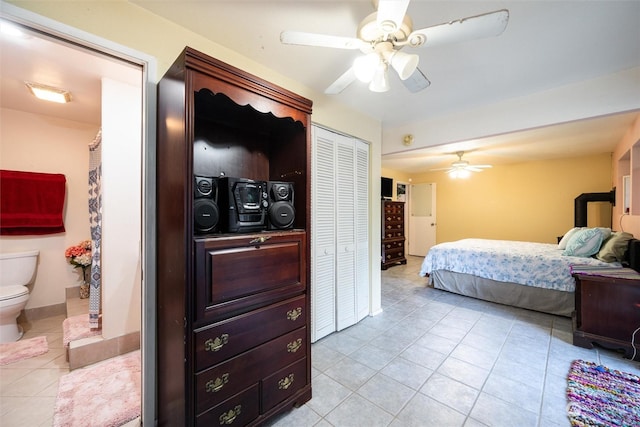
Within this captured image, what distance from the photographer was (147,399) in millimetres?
1363

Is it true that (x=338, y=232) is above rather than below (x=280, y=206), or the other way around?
below

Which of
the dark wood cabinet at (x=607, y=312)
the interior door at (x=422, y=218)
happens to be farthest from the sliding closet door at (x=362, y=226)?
the interior door at (x=422, y=218)

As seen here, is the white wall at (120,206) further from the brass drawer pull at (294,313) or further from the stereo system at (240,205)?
the brass drawer pull at (294,313)

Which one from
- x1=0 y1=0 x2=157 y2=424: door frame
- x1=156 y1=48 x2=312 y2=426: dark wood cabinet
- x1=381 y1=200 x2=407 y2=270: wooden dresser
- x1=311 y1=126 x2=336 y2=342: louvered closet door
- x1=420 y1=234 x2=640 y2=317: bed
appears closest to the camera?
x1=156 y1=48 x2=312 y2=426: dark wood cabinet

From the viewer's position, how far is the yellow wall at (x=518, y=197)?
15.4 ft

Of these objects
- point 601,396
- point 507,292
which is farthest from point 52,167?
point 507,292

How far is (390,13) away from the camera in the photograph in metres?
1.00

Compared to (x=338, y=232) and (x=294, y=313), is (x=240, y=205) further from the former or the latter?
(x=338, y=232)

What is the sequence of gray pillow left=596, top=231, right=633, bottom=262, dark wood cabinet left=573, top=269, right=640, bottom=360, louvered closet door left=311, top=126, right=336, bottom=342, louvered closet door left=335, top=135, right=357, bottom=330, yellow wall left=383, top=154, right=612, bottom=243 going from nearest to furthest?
1. dark wood cabinet left=573, top=269, right=640, bottom=360
2. louvered closet door left=311, top=126, right=336, bottom=342
3. louvered closet door left=335, top=135, right=357, bottom=330
4. gray pillow left=596, top=231, right=633, bottom=262
5. yellow wall left=383, top=154, right=612, bottom=243

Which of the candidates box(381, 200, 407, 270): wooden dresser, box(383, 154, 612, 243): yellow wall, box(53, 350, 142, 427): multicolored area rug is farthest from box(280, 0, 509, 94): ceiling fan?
box(383, 154, 612, 243): yellow wall

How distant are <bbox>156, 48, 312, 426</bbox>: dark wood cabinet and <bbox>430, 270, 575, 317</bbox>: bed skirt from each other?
3.06 meters

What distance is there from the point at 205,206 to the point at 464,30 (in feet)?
4.71

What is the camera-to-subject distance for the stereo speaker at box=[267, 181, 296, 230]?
1.52 m

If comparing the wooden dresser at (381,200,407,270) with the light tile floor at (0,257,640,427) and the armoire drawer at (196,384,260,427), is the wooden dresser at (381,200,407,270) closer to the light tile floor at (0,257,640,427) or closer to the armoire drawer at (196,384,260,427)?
the light tile floor at (0,257,640,427)
